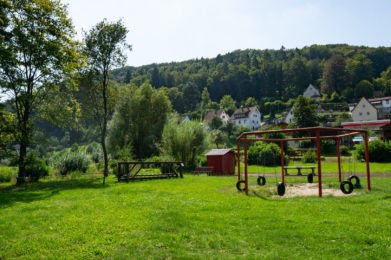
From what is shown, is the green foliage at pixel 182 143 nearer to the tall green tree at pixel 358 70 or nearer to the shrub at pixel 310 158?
the shrub at pixel 310 158

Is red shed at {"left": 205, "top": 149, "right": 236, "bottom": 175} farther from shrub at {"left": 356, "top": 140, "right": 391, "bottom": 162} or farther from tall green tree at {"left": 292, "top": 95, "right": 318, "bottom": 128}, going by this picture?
tall green tree at {"left": 292, "top": 95, "right": 318, "bottom": 128}

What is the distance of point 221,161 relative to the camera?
24.2 meters

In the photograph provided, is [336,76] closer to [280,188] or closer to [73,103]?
[73,103]

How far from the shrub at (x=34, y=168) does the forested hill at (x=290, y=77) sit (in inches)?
3826

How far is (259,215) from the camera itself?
7062 mm

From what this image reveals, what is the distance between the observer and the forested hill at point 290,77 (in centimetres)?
11494

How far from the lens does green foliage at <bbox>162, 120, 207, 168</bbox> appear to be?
2620 centimetres

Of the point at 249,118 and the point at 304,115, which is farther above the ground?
the point at 249,118

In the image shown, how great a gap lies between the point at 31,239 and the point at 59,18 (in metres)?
17.5

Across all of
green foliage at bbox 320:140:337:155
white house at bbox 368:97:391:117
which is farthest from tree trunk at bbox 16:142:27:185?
white house at bbox 368:97:391:117

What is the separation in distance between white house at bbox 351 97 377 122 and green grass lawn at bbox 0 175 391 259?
71345 millimetres

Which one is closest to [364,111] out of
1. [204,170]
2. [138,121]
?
[138,121]

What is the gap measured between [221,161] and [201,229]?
18.3m

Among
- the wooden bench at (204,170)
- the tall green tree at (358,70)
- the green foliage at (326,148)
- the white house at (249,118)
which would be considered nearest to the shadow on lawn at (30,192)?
the wooden bench at (204,170)
